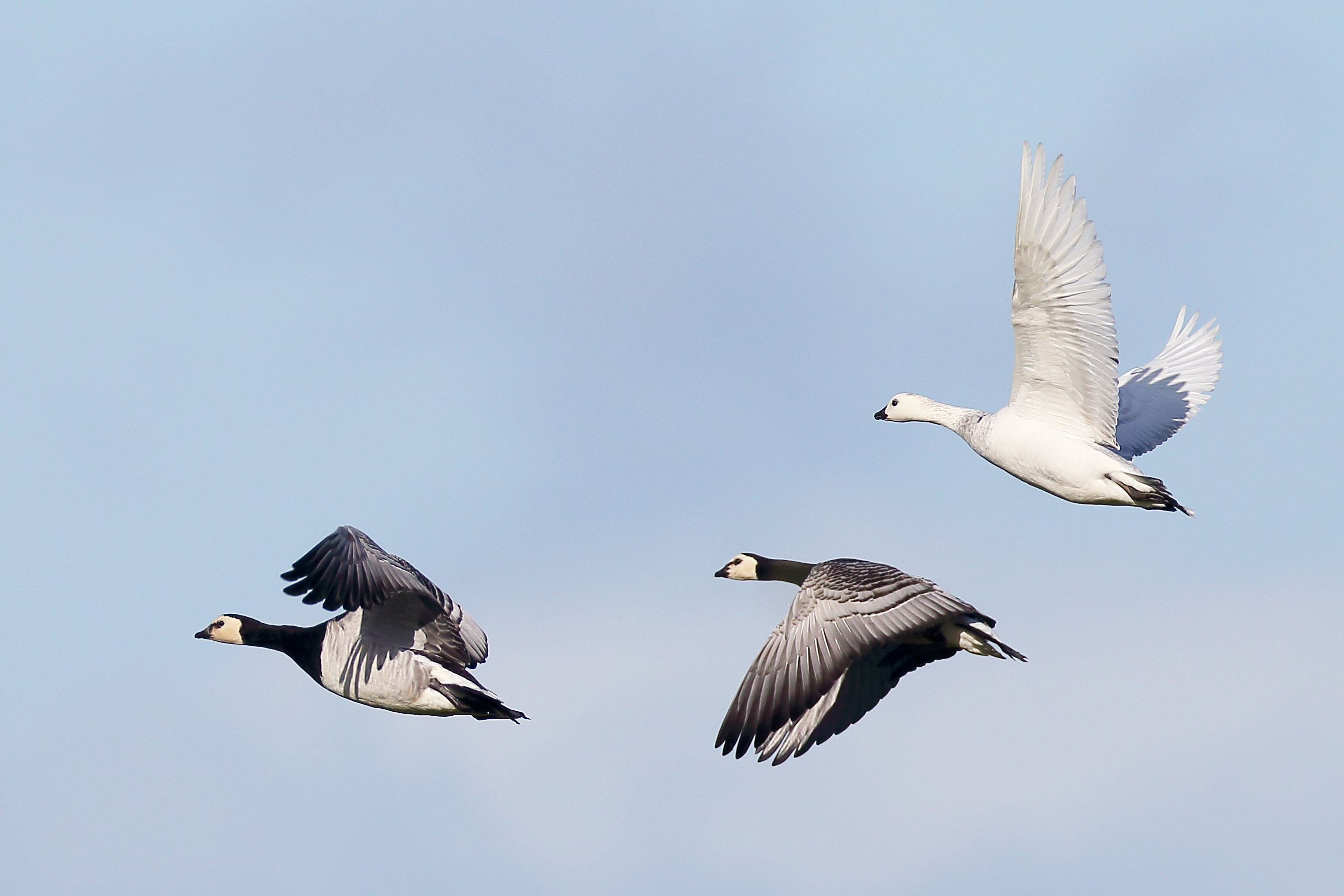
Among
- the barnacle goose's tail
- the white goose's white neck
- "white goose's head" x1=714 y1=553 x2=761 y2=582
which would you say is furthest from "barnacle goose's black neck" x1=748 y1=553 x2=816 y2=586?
the barnacle goose's tail

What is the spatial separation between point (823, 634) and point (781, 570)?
5.46m

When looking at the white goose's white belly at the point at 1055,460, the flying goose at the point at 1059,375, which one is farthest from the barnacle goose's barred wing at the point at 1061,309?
the white goose's white belly at the point at 1055,460

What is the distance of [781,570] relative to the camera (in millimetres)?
20656

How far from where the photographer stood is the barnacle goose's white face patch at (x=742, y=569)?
68.1 ft

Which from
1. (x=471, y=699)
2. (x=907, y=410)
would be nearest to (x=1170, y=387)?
(x=907, y=410)

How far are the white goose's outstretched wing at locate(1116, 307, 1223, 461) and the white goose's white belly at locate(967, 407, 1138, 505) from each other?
3.01 meters

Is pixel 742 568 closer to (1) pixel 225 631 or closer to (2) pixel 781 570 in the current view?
(2) pixel 781 570

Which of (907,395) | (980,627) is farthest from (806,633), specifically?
(907,395)

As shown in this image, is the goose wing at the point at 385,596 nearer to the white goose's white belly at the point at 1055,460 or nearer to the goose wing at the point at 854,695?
the goose wing at the point at 854,695

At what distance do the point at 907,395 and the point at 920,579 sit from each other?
581 centimetres

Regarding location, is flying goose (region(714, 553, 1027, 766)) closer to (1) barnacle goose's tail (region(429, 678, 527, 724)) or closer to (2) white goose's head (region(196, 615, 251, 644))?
(1) barnacle goose's tail (region(429, 678, 527, 724))

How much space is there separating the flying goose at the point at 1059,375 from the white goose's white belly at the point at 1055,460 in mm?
11

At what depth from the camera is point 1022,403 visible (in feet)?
61.8

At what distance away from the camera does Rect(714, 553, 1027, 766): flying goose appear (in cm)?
1478
